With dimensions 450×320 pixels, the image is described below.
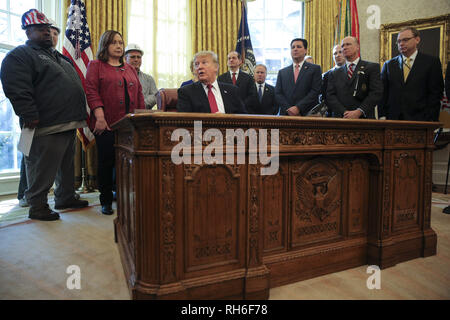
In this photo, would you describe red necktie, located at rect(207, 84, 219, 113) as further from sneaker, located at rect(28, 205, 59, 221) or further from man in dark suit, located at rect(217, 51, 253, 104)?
sneaker, located at rect(28, 205, 59, 221)

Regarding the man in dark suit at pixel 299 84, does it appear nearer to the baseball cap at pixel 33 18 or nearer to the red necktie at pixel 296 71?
the red necktie at pixel 296 71

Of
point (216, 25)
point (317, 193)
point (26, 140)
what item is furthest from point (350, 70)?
point (216, 25)

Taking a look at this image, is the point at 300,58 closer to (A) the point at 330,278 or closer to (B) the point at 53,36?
(A) the point at 330,278

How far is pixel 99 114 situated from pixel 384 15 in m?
5.32

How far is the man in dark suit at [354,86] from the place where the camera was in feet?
9.45

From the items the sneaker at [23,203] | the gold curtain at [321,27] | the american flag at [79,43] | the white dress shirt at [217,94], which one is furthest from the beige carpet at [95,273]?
the gold curtain at [321,27]

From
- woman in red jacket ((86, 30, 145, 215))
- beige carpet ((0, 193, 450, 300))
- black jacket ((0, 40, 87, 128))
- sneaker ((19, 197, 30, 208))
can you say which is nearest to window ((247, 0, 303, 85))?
woman in red jacket ((86, 30, 145, 215))

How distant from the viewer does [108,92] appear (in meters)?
3.13

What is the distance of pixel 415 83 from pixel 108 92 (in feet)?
9.64

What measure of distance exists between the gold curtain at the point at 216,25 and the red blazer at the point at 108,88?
252cm

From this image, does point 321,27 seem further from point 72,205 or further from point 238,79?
point 72,205

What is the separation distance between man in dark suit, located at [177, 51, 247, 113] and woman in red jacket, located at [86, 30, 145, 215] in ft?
3.59

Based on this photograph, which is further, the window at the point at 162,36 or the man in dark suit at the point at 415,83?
the window at the point at 162,36

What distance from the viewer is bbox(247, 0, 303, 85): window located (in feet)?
20.3
